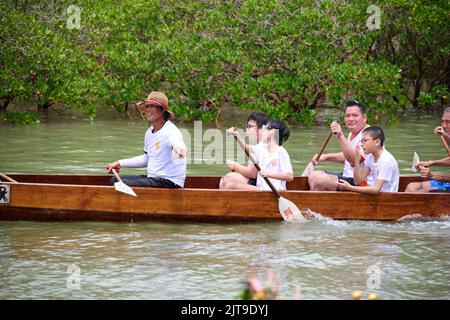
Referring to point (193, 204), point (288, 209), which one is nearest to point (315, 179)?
point (288, 209)

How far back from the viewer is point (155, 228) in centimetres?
930

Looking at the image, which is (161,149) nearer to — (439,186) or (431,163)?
(431,163)

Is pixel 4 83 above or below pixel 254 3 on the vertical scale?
below

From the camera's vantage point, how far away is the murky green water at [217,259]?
23.1ft

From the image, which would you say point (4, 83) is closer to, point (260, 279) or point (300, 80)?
point (300, 80)

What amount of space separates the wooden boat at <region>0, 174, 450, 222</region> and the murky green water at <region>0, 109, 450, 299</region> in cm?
10

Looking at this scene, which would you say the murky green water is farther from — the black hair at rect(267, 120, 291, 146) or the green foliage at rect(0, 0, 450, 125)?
the green foliage at rect(0, 0, 450, 125)

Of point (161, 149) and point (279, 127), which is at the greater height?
point (279, 127)

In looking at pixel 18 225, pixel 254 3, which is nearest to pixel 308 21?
pixel 254 3

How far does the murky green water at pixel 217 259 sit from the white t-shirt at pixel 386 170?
0.39m

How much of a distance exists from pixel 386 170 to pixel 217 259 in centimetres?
225

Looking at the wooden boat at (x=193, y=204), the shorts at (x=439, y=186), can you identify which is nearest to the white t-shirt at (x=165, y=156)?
the wooden boat at (x=193, y=204)

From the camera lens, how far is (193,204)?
9406 millimetres

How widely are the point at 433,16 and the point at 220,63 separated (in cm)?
459
